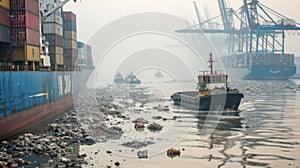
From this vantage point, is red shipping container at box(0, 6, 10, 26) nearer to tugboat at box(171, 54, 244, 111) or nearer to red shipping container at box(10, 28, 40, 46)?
red shipping container at box(10, 28, 40, 46)

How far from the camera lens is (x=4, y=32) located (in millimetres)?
34469

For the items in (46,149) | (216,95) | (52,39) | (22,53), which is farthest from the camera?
(52,39)

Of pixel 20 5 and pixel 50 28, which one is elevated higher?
pixel 50 28

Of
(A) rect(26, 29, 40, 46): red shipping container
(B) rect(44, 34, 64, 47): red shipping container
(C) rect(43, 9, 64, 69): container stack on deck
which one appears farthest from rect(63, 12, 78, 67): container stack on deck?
(A) rect(26, 29, 40, 46): red shipping container

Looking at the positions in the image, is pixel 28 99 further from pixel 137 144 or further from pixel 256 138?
pixel 256 138

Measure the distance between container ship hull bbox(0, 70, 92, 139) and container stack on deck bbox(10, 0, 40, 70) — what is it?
8.65 ft

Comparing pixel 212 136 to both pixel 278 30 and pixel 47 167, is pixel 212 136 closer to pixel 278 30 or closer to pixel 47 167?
pixel 47 167

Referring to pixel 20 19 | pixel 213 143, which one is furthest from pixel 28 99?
pixel 213 143

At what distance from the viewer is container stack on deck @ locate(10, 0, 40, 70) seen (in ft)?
118

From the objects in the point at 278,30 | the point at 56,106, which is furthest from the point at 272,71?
the point at 56,106

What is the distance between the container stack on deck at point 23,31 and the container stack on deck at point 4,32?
0.64m

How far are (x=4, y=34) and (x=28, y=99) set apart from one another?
7775 mm

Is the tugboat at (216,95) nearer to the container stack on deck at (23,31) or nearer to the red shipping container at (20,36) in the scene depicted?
the container stack on deck at (23,31)

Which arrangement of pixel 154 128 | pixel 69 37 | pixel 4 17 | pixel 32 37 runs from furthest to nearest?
1. pixel 69 37
2. pixel 32 37
3. pixel 4 17
4. pixel 154 128
